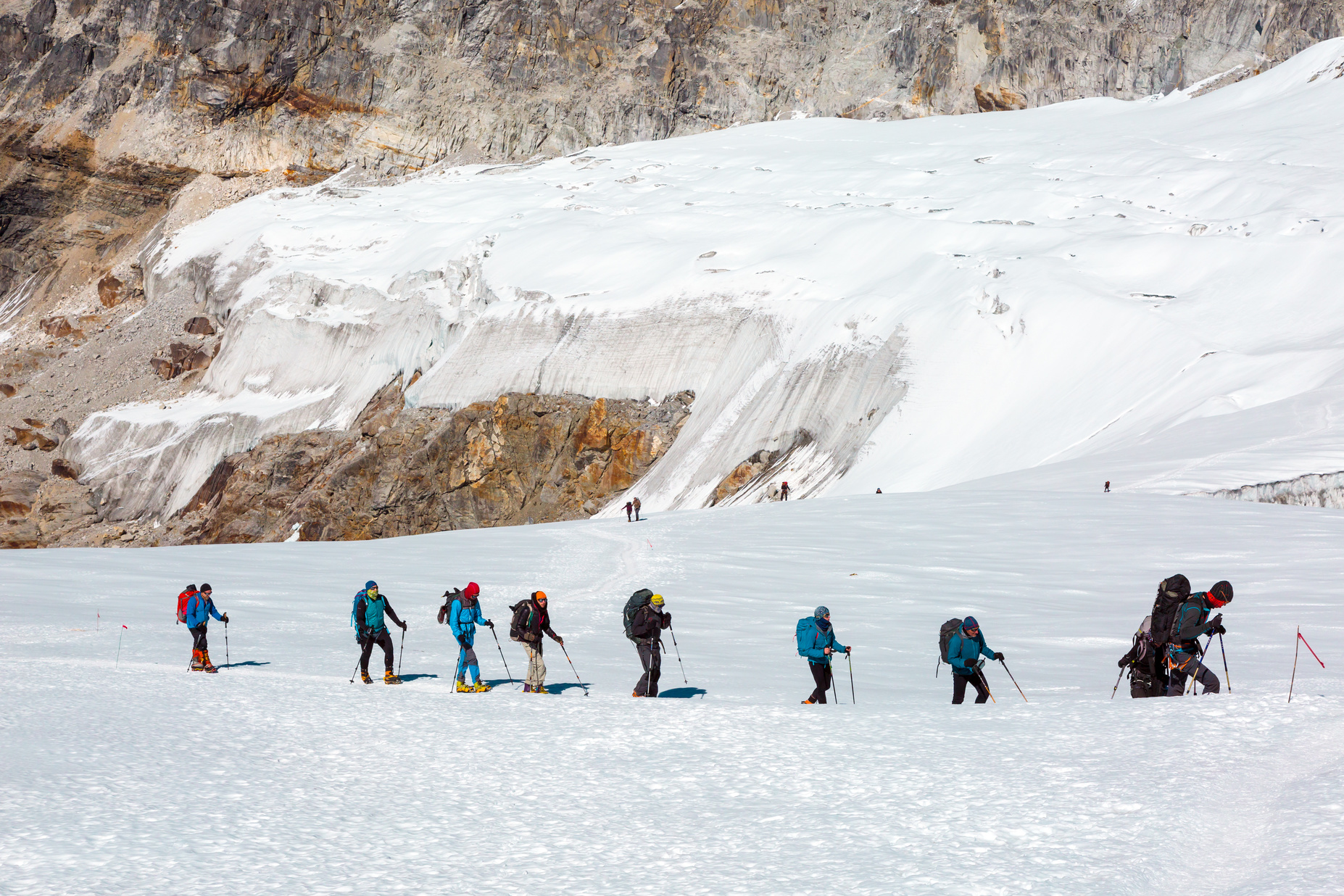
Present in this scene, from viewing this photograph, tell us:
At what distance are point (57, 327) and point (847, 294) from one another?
4618cm

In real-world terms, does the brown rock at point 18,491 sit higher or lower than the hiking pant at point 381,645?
higher

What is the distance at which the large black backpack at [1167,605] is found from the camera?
8.59m

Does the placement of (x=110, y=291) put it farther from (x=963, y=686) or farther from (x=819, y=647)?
(x=963, y=686)

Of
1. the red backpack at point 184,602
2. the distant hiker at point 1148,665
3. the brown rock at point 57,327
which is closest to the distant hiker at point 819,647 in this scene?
the distant hiker at point 1148,665

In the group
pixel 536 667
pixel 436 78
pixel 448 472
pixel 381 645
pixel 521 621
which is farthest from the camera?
pixel 436 78

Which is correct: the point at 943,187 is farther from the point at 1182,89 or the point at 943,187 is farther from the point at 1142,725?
the point at 1142,725

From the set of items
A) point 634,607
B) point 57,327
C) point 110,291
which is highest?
point 110,291

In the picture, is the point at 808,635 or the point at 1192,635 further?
the point at 808,635

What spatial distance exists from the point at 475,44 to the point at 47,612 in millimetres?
66844

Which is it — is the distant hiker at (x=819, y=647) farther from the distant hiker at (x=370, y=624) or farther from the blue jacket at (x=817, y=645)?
the distant hiker at (x=370, y=624)

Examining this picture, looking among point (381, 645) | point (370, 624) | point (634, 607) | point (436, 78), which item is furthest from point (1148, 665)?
point (436, 78)

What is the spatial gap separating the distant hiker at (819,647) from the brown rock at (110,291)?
64.2 metres

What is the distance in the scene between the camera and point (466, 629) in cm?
1044

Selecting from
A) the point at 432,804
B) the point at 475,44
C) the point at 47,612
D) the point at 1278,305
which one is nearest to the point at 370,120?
the point at 475,44
